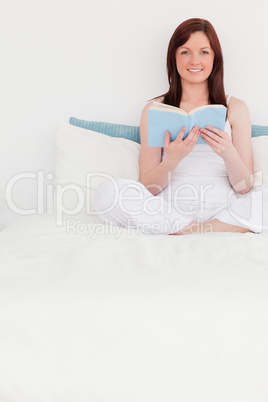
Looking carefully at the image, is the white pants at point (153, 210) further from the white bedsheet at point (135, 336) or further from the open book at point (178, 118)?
the white bedsheet at point (135, 336)

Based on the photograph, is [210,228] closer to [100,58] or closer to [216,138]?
[216,138]

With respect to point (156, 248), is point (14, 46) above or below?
above

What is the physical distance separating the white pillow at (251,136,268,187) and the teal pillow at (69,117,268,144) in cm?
11

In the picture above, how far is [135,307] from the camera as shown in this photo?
0.80 m

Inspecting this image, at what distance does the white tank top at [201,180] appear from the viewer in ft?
5.47

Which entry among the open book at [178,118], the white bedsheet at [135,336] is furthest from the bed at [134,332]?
the open book at [178,118]

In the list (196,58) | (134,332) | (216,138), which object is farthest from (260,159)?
(134,332)

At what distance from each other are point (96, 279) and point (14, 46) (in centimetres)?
168

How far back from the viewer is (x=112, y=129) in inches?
78.5

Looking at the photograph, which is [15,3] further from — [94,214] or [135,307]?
[135,307]

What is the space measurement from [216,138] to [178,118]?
0.16 meters

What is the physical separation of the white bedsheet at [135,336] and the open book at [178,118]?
660mm

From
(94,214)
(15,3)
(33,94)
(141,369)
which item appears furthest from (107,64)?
(141,369)

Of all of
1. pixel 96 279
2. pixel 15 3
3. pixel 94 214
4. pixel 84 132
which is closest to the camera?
pixel 96 279
